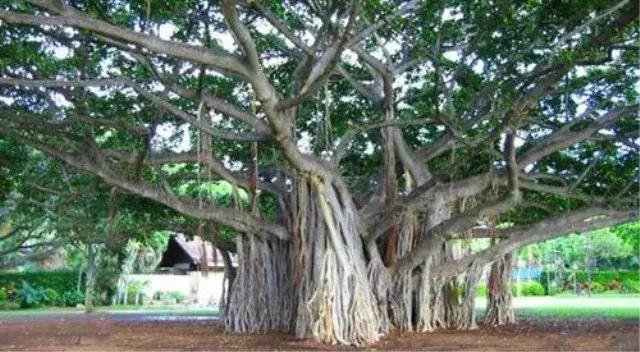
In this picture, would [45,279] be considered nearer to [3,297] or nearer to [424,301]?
[3,297]

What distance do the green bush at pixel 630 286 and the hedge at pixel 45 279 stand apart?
70.9 ft

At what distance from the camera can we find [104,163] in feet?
29.6

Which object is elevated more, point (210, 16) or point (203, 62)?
point (210, 16)

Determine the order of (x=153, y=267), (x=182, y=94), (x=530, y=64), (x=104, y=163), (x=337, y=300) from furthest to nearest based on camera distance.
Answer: (x=153, y=267) → (x=530, y=64) → (x=104, y=163) → (x=337, y=300) → (x=182, y=94)

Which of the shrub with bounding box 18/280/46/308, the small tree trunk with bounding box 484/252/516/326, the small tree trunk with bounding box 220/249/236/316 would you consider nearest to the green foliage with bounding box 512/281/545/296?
the shrub with bounding box 18/280/46/308

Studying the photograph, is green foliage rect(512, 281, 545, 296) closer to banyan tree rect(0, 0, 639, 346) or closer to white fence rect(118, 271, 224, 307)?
white fence rect(118, 271, 224, 307)

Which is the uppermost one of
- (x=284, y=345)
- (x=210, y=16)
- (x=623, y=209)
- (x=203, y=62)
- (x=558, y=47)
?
(x=210, y=16)

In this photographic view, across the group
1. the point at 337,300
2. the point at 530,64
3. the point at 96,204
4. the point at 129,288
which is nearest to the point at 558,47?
the point at 530,64

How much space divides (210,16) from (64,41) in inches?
71.2

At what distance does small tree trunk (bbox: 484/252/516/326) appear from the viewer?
479 inches

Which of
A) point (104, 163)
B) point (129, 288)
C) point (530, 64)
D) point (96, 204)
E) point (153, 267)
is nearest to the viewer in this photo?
point (104, 163)

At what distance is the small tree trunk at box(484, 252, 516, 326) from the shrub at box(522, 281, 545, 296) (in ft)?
66.1

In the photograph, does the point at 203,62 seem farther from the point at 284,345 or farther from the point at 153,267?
the point at 153,267

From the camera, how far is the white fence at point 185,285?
85.5 ft
